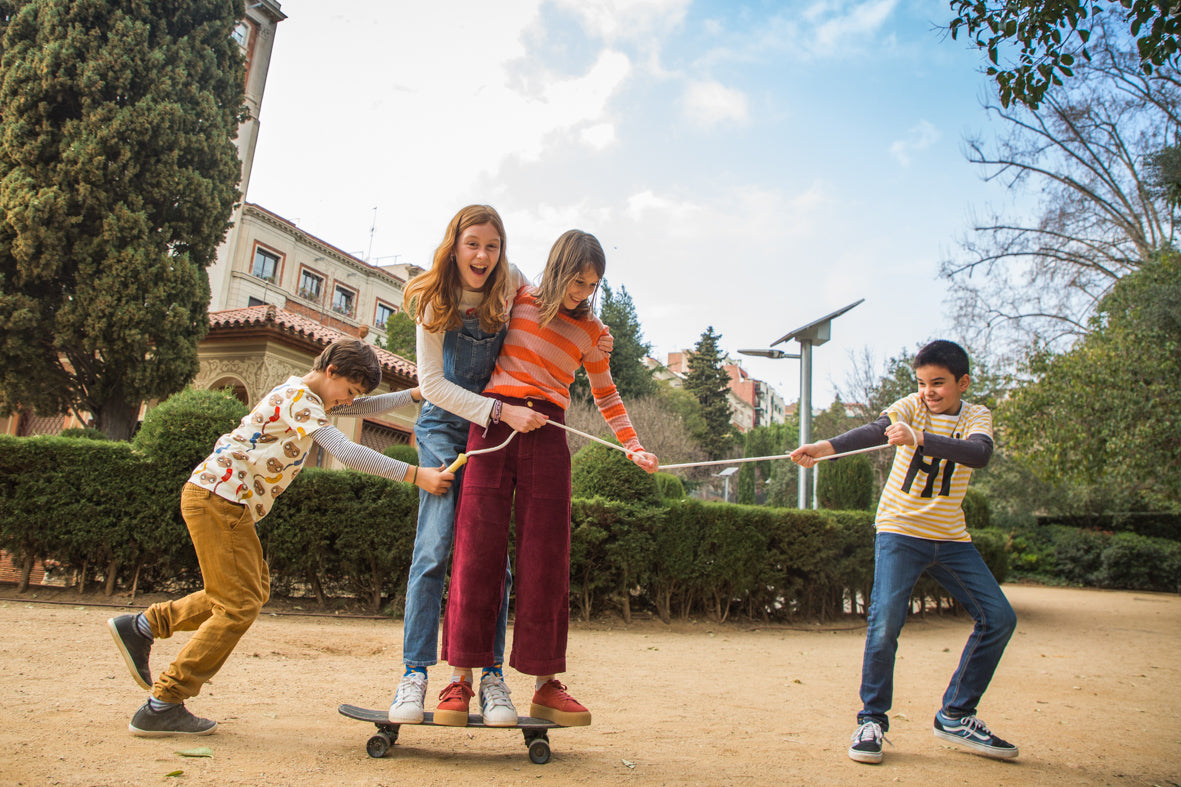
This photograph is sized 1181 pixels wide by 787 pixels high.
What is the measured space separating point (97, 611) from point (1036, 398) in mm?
15289

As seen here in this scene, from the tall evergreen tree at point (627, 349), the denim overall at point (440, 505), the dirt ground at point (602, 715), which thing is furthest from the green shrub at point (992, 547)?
the tall evergreen tree at point (627, 349)

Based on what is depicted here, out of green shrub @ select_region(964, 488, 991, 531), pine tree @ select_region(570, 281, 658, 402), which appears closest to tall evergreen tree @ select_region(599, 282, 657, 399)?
pine tree @ select_region(570, 281, 658, 402)

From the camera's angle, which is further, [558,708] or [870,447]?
[870,447]

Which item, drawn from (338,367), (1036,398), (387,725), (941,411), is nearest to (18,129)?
(338,367)

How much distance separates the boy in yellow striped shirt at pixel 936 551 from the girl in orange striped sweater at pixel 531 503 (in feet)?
3.82

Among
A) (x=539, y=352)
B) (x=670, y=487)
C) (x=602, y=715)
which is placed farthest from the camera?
(x=670, y=487)

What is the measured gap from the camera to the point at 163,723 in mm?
2781

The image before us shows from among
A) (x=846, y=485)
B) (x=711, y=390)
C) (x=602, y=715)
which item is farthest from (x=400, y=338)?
(x=711, y=390)

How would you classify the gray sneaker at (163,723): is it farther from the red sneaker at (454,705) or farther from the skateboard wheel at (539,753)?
the skateboard wheel at (539,753)

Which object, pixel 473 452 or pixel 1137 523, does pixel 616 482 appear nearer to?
pixel 473 452

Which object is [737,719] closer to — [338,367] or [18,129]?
[338,367]

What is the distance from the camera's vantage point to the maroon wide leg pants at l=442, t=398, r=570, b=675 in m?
2.75

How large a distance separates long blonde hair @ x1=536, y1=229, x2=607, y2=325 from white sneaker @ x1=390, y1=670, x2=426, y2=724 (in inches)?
56.9

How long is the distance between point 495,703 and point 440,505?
2.52ft
